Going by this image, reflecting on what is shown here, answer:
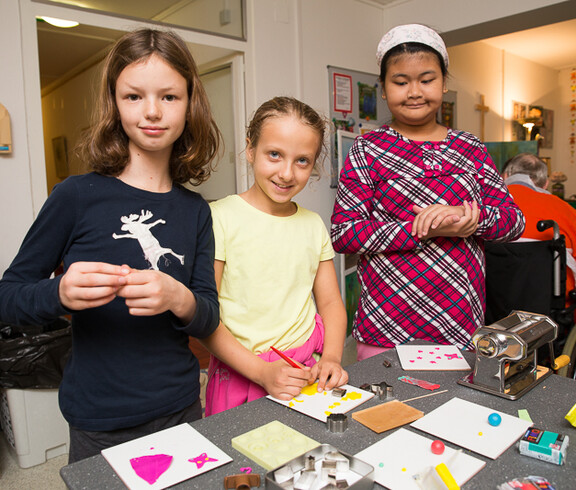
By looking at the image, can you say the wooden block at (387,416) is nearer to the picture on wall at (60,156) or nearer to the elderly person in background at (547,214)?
the elderly person in background at (547,214)

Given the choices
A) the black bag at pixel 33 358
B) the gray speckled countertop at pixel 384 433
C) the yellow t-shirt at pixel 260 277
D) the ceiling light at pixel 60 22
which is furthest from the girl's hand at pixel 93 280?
the ceiling light at pixel 60 22

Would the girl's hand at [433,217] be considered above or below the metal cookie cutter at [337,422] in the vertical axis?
above

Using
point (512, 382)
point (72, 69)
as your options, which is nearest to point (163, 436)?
point (512, 382)

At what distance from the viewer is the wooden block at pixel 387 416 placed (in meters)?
0.86

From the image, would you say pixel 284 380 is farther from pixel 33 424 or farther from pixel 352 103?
pixel 352 103

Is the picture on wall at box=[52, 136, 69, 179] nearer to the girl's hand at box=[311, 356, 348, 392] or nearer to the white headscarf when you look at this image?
the white headscarf

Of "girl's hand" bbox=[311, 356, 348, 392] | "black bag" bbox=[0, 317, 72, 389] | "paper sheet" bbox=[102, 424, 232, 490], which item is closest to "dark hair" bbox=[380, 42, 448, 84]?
"girl's hand" bbox=[311, 356, 348, 392]

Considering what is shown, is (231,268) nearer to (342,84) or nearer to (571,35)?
(342,84)

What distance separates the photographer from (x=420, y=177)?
52.1 inches

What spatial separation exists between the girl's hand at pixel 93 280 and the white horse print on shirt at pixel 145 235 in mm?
189

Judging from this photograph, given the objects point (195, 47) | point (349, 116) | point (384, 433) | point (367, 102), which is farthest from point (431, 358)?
point (367, 102)

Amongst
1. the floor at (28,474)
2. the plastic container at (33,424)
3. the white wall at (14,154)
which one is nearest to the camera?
the floor at (28,474)

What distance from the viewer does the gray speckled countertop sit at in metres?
0.71

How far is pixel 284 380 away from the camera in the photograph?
98 centimetres
